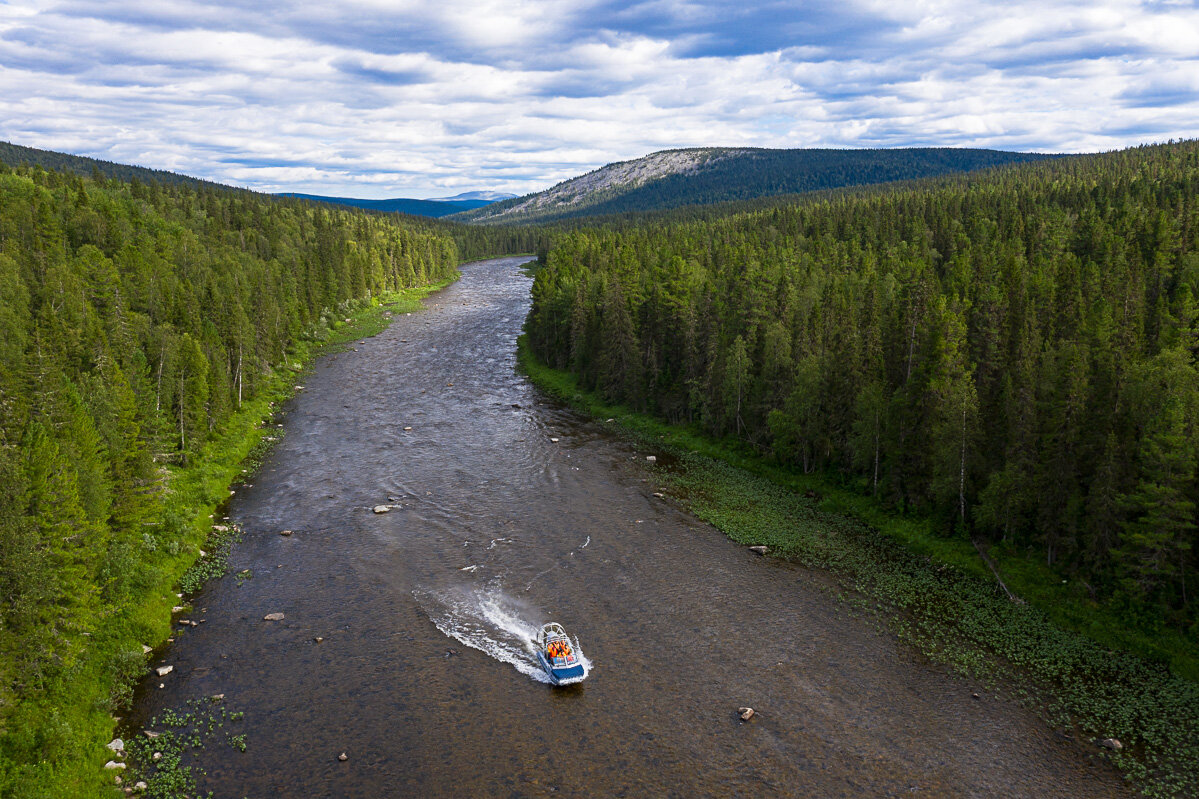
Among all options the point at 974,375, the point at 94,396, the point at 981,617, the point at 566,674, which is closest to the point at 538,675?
the point at 566,674

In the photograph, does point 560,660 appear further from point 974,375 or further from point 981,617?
point 974,375

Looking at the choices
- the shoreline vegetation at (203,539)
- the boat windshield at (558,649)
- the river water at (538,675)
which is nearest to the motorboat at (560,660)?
the boat windshield at (558,649)

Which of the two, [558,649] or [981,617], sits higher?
[558,649]

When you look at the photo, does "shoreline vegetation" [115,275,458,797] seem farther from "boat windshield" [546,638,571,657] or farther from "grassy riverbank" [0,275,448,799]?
"boat windshield" [546,638,571,657]

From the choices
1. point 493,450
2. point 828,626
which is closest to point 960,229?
point 493,450

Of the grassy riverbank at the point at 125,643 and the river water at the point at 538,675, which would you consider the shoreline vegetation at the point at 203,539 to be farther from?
the river water at the point at 538,675
